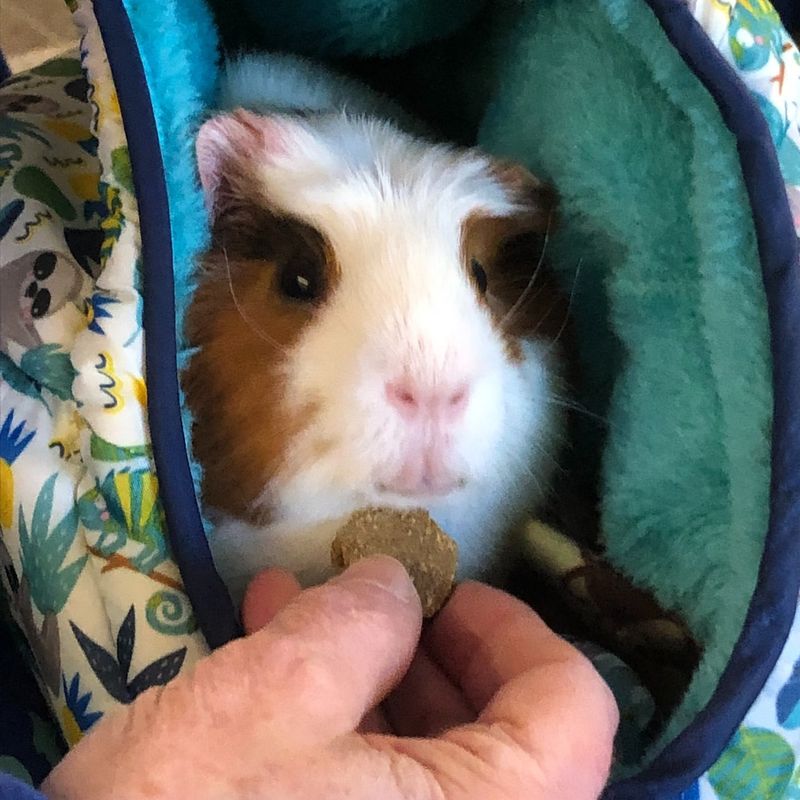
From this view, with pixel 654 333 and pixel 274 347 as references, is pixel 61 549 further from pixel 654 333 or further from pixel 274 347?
pixel 654 333

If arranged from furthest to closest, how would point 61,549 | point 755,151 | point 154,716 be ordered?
Answer: point 61,549 → point 755,151 → point 154,716

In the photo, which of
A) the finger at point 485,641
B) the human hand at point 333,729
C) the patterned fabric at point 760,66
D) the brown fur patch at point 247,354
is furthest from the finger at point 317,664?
the patterned fabric at point 760,66

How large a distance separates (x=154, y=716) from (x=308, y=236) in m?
0.43

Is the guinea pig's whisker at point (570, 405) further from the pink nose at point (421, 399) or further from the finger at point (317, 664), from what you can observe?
the finger at point (317, 664)

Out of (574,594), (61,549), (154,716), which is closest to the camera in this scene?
(154,716)

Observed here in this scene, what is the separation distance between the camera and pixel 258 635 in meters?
0.48

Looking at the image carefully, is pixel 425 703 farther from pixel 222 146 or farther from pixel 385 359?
pixel 222 146

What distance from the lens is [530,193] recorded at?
849mm

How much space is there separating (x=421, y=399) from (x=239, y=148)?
0.91 ft

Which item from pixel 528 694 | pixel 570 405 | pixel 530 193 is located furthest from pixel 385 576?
pixel 530 193

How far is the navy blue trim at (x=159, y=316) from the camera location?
2.20 feet

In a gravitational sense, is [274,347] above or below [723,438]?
below

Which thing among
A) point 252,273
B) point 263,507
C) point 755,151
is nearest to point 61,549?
point 263,507

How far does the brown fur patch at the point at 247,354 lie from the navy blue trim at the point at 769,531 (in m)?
0.33
